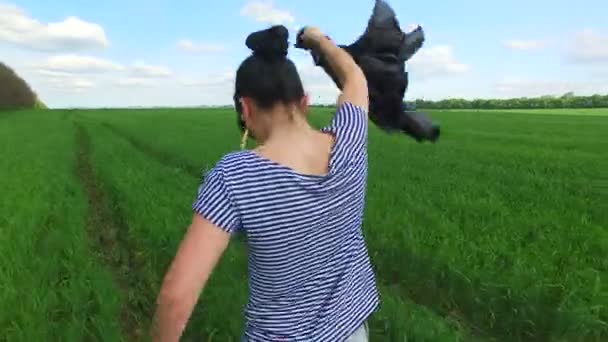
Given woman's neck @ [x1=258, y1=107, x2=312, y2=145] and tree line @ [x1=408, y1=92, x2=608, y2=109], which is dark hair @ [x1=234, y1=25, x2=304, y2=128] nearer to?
woman's neck @ [x1=258, y1=107, x2=312, y2=145]

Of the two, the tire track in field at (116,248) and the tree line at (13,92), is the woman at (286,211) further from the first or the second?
the tree line at (13,92)

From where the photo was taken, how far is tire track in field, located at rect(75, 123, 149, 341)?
5.07m

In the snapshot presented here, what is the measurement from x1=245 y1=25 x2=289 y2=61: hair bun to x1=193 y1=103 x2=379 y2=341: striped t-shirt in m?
0.26

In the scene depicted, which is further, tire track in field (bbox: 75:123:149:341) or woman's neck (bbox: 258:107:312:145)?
tire track in field (bbox: 75:123:149:341)

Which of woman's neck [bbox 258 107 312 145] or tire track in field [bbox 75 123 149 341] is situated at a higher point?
woman's neck [bbox 258 107 312 145]

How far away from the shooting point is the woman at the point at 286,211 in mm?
1669

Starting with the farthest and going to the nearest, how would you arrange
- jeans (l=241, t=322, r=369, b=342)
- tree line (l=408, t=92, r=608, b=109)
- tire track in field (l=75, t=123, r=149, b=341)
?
tree line (l=408, t=92, r=608, b=109)
tire track in field (l=75, t=123, r=149, b=341)
jeans (l=241, t=322, r=369, b=342)

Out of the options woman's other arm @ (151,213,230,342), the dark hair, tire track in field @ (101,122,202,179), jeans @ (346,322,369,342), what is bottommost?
tire track in field @ (101,122,202,179)

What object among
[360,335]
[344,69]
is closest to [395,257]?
[360,335]

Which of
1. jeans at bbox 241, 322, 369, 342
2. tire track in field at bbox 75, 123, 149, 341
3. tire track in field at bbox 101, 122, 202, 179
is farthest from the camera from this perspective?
tire track in field at bbox 101, 122, 202, 179

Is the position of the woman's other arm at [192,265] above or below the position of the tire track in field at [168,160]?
above

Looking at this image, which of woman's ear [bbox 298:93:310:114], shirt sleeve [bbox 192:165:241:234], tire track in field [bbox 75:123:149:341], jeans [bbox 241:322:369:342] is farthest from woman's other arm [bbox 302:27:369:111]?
tire track in field [bbox 75:123:149:341]

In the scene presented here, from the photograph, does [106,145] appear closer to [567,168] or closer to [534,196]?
[567,168]

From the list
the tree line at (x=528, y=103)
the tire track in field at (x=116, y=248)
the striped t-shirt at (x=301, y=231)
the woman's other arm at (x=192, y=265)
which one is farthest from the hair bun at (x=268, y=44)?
the tree line at (x=528, y=103)
